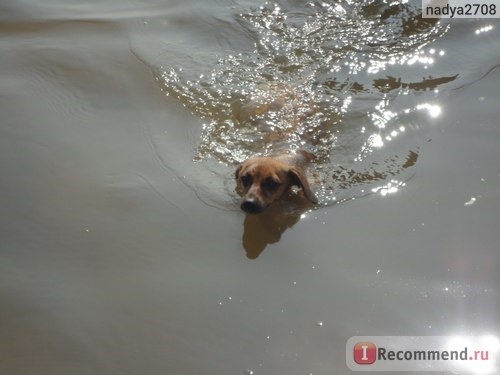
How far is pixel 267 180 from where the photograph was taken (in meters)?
5.36

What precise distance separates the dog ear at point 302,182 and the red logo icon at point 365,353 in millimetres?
1638

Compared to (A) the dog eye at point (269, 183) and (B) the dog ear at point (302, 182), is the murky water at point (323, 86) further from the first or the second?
(A) the dog eye at point (269, 183)

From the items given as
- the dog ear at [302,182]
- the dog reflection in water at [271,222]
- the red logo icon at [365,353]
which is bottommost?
the red logo icon at [365,353]

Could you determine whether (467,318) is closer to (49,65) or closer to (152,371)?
(152,371)

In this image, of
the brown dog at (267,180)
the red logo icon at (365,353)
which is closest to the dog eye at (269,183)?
the brown dog at (267,180)

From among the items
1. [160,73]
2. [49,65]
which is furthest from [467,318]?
[49,65]

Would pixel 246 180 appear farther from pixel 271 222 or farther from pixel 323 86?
pixel 323 86

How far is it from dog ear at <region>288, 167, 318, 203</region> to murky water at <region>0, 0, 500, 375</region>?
0.20 metres

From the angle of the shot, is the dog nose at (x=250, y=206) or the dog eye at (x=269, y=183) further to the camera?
the dog eye at (x=269, y=183)

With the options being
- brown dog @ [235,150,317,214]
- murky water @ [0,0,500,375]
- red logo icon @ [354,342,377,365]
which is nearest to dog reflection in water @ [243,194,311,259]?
murky water @ [0,0,500,375]

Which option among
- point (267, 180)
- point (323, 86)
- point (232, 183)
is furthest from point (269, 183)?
point (323, 86)

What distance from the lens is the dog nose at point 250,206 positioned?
16.7 feet

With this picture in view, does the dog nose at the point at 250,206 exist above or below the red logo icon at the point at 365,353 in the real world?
above

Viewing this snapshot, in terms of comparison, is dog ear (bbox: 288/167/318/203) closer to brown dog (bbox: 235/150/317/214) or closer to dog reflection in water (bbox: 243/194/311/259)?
A: brown dog (bbox: 235/150/317/214)
